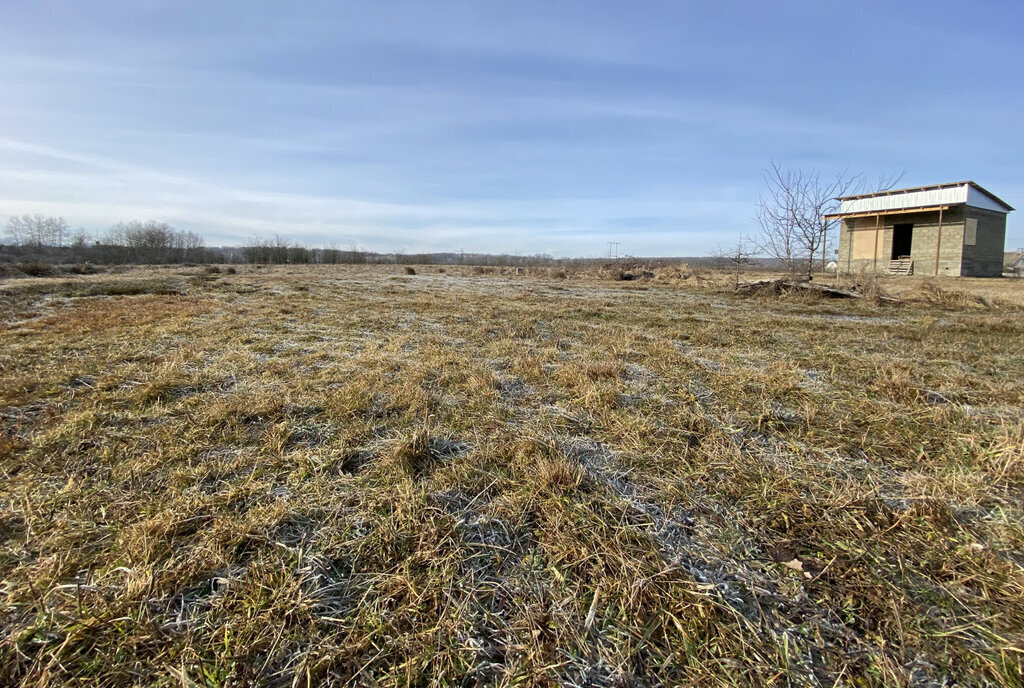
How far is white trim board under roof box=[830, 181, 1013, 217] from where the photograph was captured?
19781 mm

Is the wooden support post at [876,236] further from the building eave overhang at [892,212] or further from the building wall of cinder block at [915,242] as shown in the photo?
the building eave overhang at [892,212]

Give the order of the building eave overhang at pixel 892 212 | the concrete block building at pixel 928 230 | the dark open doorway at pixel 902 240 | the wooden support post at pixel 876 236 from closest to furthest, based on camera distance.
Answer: the building eave overhang at pixel 892 212 < the concrete block building at pixel 928 230 < the wooden support post at pixel 876 236 < the dark open doorway at pixel 902 240

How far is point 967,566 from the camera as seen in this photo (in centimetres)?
168

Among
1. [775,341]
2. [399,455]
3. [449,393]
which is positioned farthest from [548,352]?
[775,341]

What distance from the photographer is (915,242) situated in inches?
860

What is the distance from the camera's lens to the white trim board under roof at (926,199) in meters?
19.8

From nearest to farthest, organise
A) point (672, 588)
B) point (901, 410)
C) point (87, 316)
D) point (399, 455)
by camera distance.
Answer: point (672, 588)
point (399, 455)
point (901, 410)
point (87, 316)

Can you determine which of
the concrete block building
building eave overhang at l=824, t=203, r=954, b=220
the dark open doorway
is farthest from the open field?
the dark open doorway

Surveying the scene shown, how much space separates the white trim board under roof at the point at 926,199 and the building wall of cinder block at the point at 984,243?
0.43m

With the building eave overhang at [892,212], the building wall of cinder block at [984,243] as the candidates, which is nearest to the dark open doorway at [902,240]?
the building eave overhang at [892,212]

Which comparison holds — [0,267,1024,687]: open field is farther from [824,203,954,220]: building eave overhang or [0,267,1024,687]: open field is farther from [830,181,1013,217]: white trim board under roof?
[830,181,1013,217]: white trim board under roof

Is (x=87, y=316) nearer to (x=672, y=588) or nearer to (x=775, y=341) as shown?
(x=672, y=588)

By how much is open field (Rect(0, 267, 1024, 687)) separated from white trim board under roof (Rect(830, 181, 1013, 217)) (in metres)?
22.1

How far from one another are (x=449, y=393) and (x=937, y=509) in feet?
10.2
